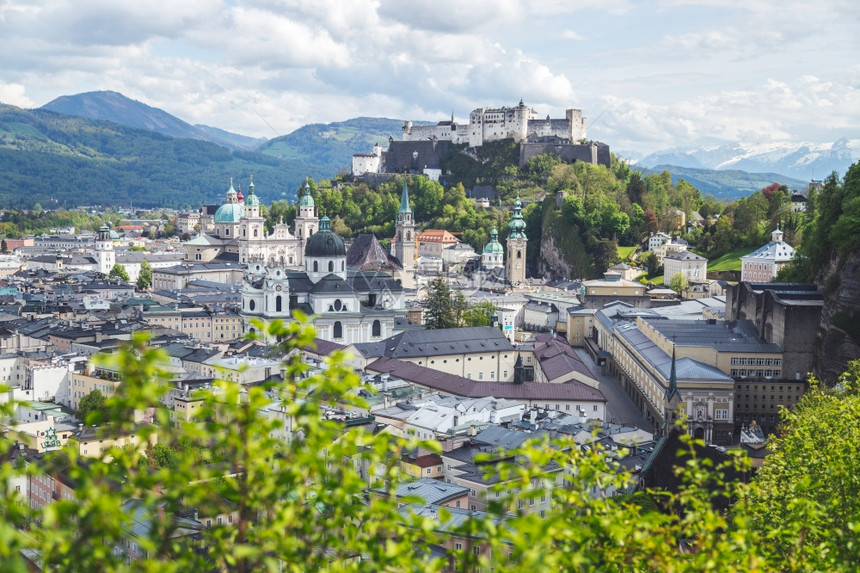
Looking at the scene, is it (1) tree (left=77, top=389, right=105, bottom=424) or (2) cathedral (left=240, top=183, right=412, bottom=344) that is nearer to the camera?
(1) tree (left=77, top=389, right=105, bottom=424)

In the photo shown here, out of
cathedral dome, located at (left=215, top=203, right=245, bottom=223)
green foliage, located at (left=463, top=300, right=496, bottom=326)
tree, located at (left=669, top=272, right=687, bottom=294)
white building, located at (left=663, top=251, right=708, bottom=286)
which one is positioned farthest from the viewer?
cathedral dome, located at (left=215, top=203, right=245, bottom=223)

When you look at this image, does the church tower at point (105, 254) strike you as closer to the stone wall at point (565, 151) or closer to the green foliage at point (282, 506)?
the stone wall at point (565, 151)

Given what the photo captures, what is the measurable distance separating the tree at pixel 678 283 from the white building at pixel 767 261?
4.25 meters

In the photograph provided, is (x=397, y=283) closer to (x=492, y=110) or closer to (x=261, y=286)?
(x=261, y=286)

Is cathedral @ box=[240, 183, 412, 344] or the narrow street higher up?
cathedral @ box=[240, 183, 412, 344]

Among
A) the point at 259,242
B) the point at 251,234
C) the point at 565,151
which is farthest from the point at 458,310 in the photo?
the point at 565,151

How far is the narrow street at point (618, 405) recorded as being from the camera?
44781mm

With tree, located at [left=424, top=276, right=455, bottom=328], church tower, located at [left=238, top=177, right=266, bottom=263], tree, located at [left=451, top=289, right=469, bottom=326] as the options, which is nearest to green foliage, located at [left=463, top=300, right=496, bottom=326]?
tree, located at [left=451, top=289, right=469, bottom=326]

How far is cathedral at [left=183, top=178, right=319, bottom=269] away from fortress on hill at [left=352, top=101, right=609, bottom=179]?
12.9 metres

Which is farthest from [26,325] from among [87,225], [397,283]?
[87,225]

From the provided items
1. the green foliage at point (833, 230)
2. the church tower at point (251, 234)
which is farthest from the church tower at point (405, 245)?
the green foliage at point (833, 230)

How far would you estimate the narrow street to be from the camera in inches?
1763

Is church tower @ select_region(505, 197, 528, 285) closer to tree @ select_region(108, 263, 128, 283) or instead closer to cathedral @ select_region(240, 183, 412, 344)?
cathedral @ select_region(240, 183, 412, 344)

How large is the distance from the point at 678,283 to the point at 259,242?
46.2 meters
